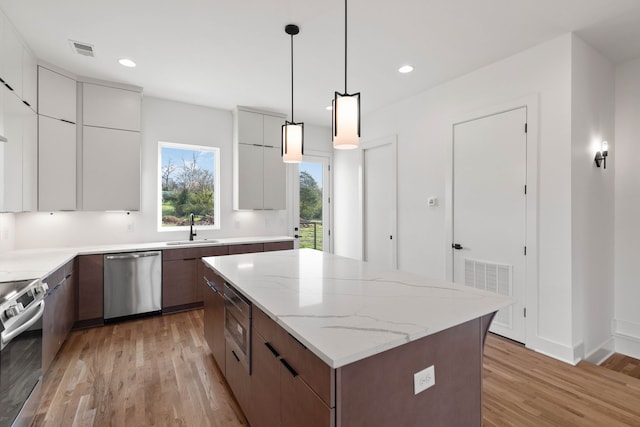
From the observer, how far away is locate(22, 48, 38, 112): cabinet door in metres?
2.78

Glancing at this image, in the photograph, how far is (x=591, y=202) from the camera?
9.34 ft

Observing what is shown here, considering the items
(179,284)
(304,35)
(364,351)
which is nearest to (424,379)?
(364,351)

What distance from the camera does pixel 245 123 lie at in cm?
461

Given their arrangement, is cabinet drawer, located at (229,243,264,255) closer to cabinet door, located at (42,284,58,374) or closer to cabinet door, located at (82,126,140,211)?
cabinet door, located at (82,126,140,211)

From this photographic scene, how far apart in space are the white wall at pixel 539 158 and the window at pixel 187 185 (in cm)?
235

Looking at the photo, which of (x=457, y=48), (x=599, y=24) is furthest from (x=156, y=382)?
(x=599, y=24)

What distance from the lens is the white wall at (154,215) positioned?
3.56m

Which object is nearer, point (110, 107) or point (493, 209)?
point (493, 209)

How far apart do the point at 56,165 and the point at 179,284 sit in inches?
72.1

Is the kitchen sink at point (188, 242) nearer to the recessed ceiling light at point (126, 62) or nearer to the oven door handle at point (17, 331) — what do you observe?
the recessed ceiling light at point (126, 62)

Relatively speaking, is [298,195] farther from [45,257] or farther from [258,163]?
[45,257]

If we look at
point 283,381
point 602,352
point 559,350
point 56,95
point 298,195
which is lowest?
point 602,352

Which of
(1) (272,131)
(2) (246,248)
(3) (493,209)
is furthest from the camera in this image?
(1) (272,131)

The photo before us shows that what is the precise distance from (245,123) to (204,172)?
0.96 metres
